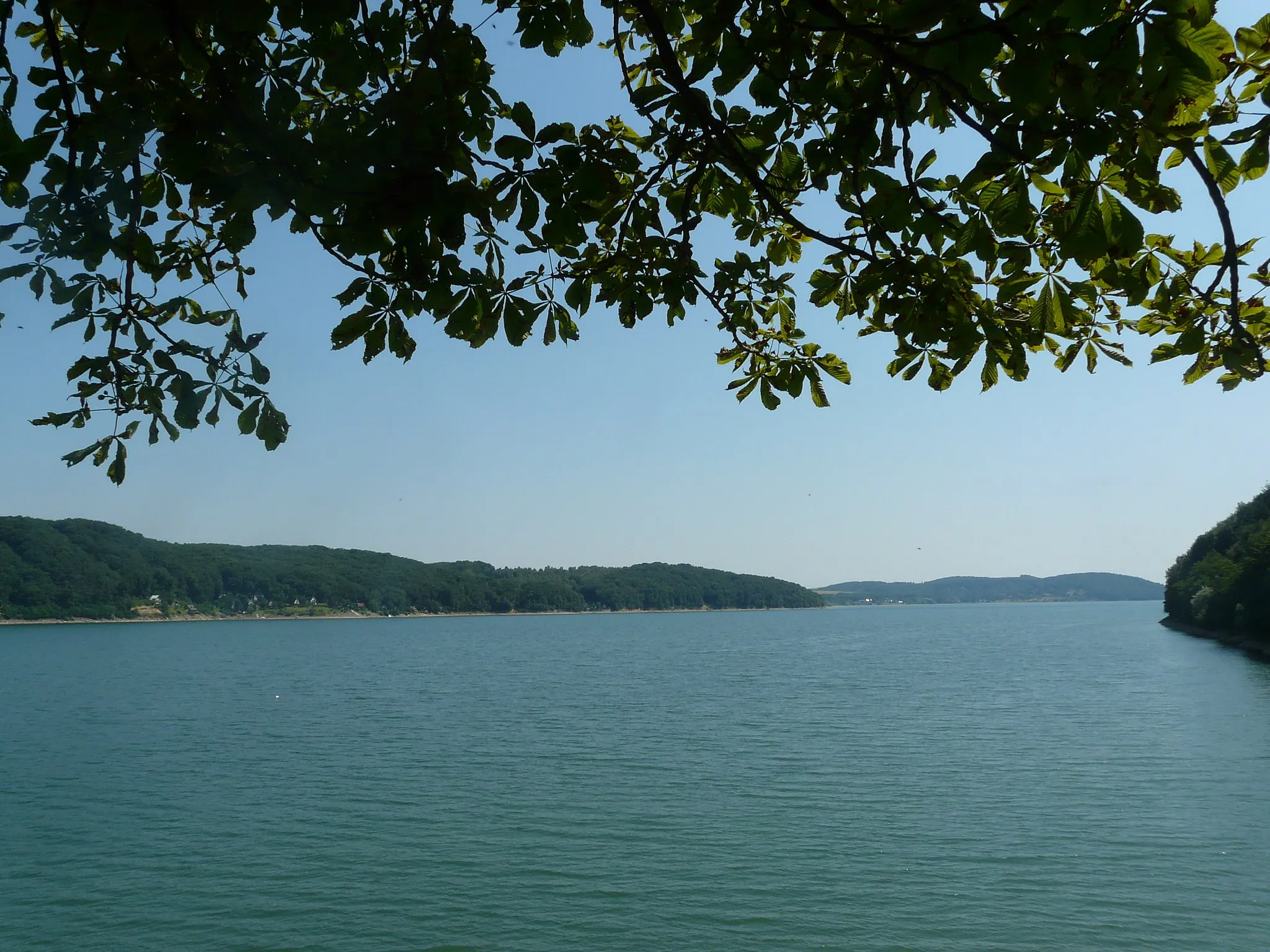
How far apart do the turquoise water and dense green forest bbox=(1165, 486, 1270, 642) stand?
16636 millimetres

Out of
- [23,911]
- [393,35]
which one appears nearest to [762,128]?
[393,35]

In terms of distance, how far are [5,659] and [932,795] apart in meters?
102

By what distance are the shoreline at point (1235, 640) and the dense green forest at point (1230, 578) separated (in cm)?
45

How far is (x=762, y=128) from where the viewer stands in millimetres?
4273

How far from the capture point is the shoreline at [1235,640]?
6350cm

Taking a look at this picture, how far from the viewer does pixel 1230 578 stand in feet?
236

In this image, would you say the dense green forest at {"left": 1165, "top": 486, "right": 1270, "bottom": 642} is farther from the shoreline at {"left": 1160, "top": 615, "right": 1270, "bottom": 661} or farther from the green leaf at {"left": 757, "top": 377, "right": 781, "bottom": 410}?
the green leaf at {"left": 757, "top": 377, "right": 781, "bottom": 410}

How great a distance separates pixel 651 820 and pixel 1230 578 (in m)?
67.7

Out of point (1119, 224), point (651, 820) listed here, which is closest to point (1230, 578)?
point (651, 820)

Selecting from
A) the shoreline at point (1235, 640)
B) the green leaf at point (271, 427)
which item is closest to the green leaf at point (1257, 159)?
the green leaf at point (271, 427)

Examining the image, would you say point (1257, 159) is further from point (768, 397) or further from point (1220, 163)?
point (768, 397)

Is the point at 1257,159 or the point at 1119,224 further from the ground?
the point at 1257,159

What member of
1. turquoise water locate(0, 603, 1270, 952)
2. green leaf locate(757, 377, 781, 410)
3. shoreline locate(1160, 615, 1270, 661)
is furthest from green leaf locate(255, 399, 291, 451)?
shoreline locate(1160, 615, 1270, 661)

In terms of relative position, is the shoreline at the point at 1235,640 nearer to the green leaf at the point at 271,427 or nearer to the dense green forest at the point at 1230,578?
the dense green forest at the point at 1230,578
